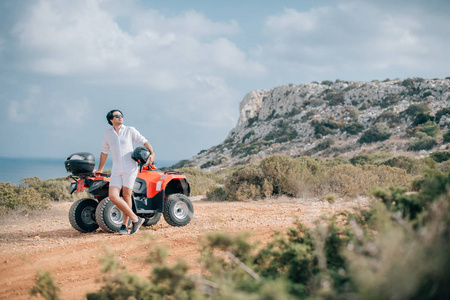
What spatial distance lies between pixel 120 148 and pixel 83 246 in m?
1.61

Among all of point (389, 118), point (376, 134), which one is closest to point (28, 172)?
point (376, 134)

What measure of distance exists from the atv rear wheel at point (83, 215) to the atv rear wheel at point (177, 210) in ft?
4.46

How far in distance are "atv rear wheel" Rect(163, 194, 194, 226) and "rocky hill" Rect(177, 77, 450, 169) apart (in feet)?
75.8

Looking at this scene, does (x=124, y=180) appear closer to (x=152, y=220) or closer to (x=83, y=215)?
(x=83, y=215)

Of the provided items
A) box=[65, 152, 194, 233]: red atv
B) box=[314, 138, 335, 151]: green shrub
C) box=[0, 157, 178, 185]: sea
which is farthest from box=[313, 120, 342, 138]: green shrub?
box=[65, 152, 194, 233]: red atv

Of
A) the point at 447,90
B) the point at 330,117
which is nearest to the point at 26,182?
the point at 330,117

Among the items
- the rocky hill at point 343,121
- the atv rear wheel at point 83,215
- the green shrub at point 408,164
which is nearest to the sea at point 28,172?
the atv rear wheel at point 83,215

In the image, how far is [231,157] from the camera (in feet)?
159

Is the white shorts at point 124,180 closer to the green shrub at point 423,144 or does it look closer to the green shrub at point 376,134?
the green shrub at point 423,144

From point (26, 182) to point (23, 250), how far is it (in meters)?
8.07

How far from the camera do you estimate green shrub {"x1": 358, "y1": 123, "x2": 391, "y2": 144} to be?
34.0 metres

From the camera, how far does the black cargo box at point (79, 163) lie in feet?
20.7

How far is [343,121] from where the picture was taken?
140ft

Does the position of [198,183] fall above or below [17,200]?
below
